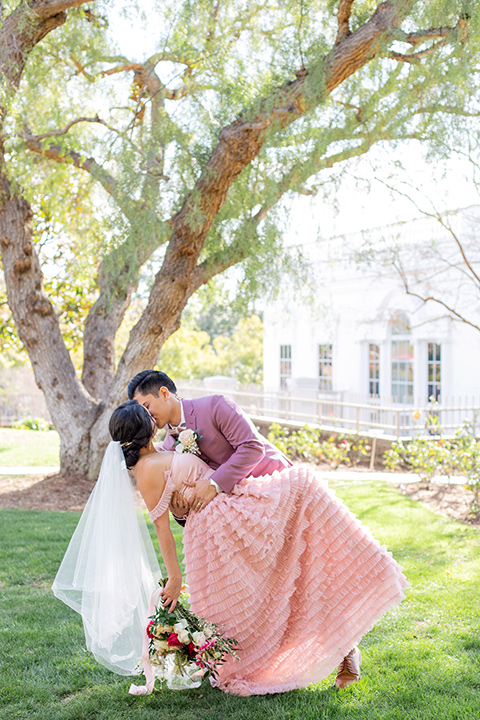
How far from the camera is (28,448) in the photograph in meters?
14.2

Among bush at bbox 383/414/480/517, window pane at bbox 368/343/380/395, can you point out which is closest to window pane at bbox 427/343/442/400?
window pane at bbox 368/343/380/395

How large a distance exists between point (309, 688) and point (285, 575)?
2.04 feet

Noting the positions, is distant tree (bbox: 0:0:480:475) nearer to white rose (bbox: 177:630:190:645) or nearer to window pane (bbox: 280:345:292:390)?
white rose (bbox: 177:630:190:645)

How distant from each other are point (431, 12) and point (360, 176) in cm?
219

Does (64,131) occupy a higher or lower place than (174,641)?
higher

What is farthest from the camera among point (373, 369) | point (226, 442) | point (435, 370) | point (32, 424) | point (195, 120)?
point (32, 424)

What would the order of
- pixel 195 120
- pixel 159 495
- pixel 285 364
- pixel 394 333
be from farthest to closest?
pixel 285 364 < pixel 394 333 < pixel 195 120 < pixel 159 495

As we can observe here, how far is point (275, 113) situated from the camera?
22.5 ft

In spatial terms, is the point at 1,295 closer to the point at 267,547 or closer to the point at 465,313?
the point at 465,313

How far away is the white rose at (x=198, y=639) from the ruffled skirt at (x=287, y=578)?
20 centimetres

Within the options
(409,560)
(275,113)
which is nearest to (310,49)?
(275,113)

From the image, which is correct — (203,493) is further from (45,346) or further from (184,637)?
(45,346)

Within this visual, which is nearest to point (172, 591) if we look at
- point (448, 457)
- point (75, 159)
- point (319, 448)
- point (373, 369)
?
point (448, 457)

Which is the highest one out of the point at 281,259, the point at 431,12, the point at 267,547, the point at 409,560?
the point at 431,12
